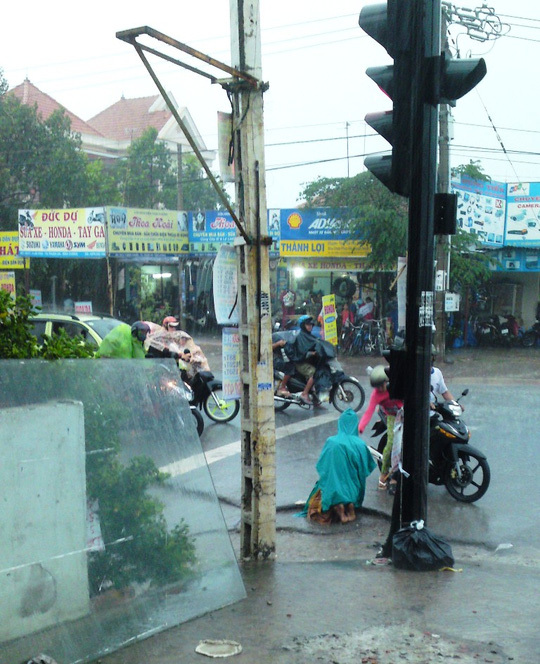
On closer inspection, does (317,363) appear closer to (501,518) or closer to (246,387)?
(501,518)

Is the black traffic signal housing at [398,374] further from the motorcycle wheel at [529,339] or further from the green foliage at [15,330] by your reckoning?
the motorcycle wheel at [529,339]

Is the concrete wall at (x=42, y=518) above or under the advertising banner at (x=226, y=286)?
under

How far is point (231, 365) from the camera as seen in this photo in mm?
6008

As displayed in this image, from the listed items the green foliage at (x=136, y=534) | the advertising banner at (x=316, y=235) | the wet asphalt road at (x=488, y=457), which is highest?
the advertising banner at (x=316, y=235)

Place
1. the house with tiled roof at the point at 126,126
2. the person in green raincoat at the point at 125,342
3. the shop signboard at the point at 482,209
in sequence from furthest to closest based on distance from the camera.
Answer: the house with tiled roof at the point at 126,126 < the shop signboard at the point at 482,209 < the person in green raincoat at the point at 125,342

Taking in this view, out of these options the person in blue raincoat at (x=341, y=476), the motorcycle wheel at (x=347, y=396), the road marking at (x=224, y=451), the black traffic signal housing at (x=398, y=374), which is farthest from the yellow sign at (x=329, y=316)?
the black traffic signal housing at (x=398, y=374)

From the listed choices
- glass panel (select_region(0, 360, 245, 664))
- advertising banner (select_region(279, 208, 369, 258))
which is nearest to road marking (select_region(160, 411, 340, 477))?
glass panel (select_region(0, 360, 245, 664))

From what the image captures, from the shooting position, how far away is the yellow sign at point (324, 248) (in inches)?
935

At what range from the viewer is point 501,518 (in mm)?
7457

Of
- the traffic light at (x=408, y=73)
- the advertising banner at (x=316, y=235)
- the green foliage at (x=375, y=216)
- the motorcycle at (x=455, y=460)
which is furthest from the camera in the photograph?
the advertising banner at (x=316, y=235)

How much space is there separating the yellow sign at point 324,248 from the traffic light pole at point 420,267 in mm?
17793

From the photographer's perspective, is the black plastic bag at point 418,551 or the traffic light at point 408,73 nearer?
the traffic light at point 408,73

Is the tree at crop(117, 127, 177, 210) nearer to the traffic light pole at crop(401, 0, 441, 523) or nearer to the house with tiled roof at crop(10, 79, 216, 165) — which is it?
the house with tiled roof at crop(10, 79, 216, 165)

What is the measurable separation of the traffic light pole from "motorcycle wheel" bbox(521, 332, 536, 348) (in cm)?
2071
